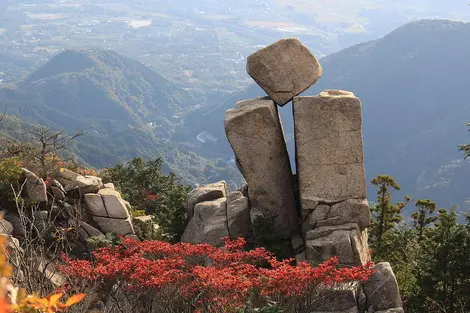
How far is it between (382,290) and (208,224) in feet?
18.1

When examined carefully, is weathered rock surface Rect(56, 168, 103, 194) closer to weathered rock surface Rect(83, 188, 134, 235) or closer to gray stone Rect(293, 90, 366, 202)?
weathered rock surface Rect(83, 188, 134, 235)

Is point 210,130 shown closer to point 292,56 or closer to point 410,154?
point 410,154

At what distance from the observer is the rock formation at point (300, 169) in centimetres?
1338

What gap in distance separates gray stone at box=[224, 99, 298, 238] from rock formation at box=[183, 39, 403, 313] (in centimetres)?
2

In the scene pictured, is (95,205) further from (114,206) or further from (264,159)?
(264,159)

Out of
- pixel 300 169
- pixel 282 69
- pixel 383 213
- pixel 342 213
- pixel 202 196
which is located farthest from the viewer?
pixel 383 213

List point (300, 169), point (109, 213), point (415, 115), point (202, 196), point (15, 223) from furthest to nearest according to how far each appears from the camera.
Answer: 1. point (415, 115)
2. point (202, 196)
3. point (109, 213)
4. point (15, 223)
5. point (300, 169)

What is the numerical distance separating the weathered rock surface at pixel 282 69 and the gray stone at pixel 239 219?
2.82 meters

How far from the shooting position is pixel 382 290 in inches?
429

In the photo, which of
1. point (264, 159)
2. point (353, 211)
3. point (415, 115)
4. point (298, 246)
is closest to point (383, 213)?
point (353, 211)

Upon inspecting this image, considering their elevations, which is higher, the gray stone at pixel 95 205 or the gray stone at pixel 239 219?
the gray stone at pixel 95 205

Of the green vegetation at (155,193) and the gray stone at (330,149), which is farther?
the green vegetation at (155,193)

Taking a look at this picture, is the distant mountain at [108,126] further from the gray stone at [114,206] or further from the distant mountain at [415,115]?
the gray stone at [114,206]

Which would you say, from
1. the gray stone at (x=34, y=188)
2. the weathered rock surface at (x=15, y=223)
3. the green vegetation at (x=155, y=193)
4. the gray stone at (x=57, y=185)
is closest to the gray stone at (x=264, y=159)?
the green vegetation at (x=155, y=193)
